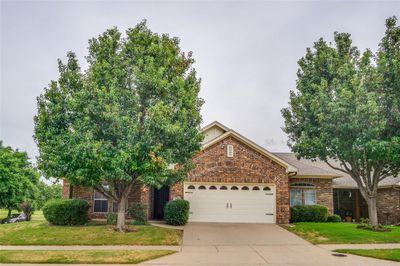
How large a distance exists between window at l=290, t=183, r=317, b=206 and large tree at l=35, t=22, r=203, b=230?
9.80 metres

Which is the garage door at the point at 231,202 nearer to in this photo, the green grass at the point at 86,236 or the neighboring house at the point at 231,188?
the neighboring house at the point at 231,188

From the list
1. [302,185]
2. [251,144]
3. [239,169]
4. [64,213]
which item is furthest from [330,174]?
[64,213]

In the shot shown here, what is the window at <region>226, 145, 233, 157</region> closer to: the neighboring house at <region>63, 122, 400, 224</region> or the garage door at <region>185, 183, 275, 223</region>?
the neighboring house at <region>63, 122, 400, 224</region>

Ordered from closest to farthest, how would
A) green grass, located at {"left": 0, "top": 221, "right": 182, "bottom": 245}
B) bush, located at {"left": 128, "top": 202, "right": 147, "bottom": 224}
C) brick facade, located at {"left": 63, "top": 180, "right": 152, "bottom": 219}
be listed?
1. green grass, located at {"left": 0, "top": 221, "right": 182, "bottom": 245}
2. bush, located at {"left": 128, "top": 202, "right": 147, "bottom": 224}
3. brick facade, located at {"left": 63, "top": 180, "right": 152, "bottom": 219}

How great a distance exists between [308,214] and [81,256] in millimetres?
14478

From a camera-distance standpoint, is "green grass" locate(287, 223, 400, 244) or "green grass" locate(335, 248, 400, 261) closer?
"green grass" locate(335, 248, 400, 261)

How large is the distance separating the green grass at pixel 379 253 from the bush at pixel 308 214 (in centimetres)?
817

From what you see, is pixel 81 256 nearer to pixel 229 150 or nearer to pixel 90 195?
pixel 90 195

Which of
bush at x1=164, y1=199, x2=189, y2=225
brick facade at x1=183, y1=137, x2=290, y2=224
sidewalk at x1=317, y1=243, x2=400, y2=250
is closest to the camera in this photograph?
sidewalk at x1=317, y1=243, x2=400, y2=250

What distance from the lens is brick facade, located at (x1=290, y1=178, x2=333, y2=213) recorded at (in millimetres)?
21953

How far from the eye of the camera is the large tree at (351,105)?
14711 millimetres

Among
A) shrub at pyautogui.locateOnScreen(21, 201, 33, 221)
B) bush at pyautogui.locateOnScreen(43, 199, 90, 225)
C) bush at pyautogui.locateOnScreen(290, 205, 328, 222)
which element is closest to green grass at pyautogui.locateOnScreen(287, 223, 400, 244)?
bush at pyautogui.locateOnScreen(290, 205, 328, 222)

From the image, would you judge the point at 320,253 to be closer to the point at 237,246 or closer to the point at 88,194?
the point at 237,246

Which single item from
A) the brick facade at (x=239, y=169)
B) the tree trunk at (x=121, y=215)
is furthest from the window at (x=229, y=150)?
the tree trunk at (x=121, y=215)
